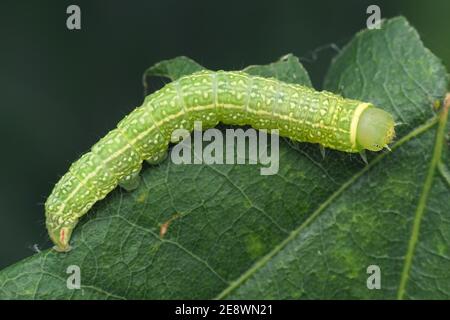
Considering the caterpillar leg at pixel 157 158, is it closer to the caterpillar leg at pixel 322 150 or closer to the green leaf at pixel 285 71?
the green leaf at pixel 285 71

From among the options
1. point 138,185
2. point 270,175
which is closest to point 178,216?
point 138,185

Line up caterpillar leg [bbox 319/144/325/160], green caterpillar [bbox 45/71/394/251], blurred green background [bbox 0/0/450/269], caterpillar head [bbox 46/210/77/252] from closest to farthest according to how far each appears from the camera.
Result: caterpillar head [bbox 46/210/77/252] → green caterpillar [bbox 45/71/394/251] → caterpillar leg [bbox 319/144/325/160] → blurred green background [bbox 0/0/450/269]

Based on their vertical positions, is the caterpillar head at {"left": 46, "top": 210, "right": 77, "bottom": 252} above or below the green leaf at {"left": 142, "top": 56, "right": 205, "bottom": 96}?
below

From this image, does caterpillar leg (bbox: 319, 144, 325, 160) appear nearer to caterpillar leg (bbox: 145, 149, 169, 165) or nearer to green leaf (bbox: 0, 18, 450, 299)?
green leaf (bbox: 0, 18, 450, 299)

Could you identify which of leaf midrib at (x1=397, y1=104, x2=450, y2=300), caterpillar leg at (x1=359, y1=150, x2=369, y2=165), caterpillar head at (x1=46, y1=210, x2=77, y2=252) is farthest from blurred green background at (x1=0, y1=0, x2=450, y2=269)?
leaf midrib at (x1=397, y1=104, x2=450, y2=300)

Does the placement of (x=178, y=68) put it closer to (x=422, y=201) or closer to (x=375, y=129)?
(x=375, y=129)

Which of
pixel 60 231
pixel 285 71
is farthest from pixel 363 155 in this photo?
pixel 60 231
